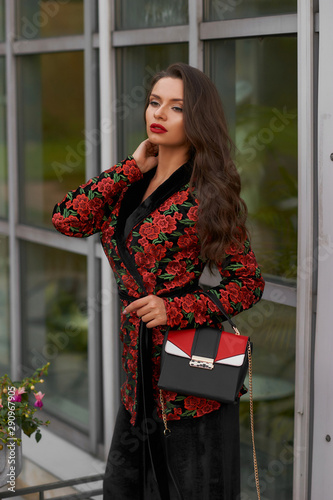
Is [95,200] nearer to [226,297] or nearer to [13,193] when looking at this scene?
[226,297]

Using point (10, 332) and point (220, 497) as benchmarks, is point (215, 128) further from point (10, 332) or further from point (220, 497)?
point (10, 332)

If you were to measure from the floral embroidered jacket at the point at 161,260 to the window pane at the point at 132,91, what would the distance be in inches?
47.8

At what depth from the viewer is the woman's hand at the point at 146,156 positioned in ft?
7.45

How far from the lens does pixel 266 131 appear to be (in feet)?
8.85

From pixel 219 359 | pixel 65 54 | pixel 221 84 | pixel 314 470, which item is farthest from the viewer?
pixel 65 54

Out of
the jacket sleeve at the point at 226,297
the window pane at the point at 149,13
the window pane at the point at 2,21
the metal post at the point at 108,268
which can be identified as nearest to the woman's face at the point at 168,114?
the jacket sleeve at the point at 226,297

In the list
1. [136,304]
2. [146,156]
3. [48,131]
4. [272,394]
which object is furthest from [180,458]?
[48,131]

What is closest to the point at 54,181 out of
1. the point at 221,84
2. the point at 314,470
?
the point at 221,84

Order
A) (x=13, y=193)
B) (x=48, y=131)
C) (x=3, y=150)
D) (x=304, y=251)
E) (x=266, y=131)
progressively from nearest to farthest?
(x=304, y=251)
(x=266, y=131)
(x=48, y=131)
(x=13, y=193)
(x=3, y=150)

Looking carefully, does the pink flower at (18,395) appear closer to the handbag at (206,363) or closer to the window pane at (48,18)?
the handbag at (206,363)

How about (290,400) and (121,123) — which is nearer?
(290,400)

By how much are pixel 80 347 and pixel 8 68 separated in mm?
1614

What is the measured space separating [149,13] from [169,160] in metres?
1.35

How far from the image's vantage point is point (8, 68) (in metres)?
4.54
